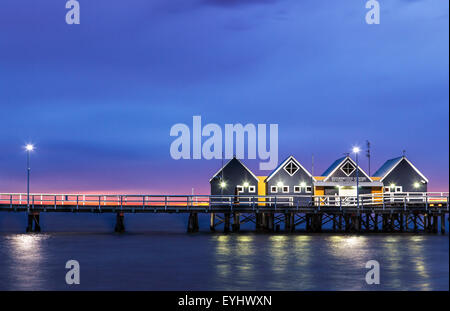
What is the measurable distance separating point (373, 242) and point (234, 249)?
1085 centimetres

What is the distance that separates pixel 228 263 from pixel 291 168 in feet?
117

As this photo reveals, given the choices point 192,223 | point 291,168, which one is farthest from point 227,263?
point 291,168

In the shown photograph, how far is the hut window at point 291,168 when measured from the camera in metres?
62.8

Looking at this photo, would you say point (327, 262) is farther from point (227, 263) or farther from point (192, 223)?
point (192, 223)

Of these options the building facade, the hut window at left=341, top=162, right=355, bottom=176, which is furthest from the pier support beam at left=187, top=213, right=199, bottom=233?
the hut window at left=341, top=162, right=355, bottom=176

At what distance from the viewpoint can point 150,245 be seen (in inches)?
1470

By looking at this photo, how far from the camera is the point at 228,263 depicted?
2819 cm

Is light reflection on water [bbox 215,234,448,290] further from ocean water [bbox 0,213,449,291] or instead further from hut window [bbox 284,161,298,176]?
hut window [bbox 284,161,298,176]

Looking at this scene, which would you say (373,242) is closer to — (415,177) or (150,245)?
(150,245)

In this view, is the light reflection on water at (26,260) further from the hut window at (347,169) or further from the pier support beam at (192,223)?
the hut window at (347,169)

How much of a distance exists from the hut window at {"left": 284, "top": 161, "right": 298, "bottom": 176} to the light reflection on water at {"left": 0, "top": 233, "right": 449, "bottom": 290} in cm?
2133

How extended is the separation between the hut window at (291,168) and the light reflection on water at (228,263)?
21.3 m

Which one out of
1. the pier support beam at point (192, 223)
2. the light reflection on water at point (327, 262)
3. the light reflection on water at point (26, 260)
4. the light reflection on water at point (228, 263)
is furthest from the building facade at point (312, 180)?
the light reflection on water at point (26, 260)
